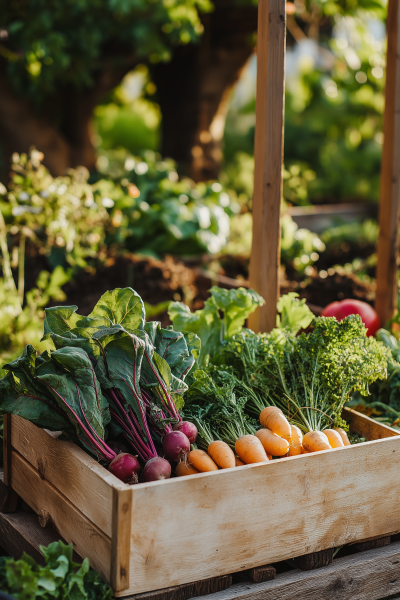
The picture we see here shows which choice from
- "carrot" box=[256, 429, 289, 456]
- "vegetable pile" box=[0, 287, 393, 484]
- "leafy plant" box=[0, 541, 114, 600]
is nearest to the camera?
A: "leafy plant" box=[0, 541, 114, 600]

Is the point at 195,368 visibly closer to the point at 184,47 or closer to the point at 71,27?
the point at 71,27

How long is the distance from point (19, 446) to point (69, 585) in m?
0.72

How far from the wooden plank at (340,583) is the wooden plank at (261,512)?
67 millimetres

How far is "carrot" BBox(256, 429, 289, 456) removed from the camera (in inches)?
76.7

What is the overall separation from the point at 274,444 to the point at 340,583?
20.0 inches

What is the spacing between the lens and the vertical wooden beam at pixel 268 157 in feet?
8.70

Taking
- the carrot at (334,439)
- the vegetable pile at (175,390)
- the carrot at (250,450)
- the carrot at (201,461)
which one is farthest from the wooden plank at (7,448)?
the carrot at (334,439)

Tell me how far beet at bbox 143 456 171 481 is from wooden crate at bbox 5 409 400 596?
0.11 meters

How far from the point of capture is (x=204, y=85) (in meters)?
7.52

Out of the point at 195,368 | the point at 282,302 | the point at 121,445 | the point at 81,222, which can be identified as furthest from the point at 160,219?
the point at 121,445

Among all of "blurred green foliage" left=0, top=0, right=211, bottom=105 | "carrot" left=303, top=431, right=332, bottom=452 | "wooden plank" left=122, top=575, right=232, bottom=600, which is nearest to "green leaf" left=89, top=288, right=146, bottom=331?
"carrot" left=303, top=431, right=332, bottom=452

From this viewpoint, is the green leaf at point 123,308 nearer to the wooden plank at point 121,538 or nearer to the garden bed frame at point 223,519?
the garden bed frame at point 223,519

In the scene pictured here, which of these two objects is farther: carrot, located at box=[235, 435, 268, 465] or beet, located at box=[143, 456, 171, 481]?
carrot, located at box=[235, 435, 268, 465]

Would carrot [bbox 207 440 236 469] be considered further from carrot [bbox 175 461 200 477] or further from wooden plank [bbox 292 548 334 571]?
wooden plank [bbox 292 548 334 571]
